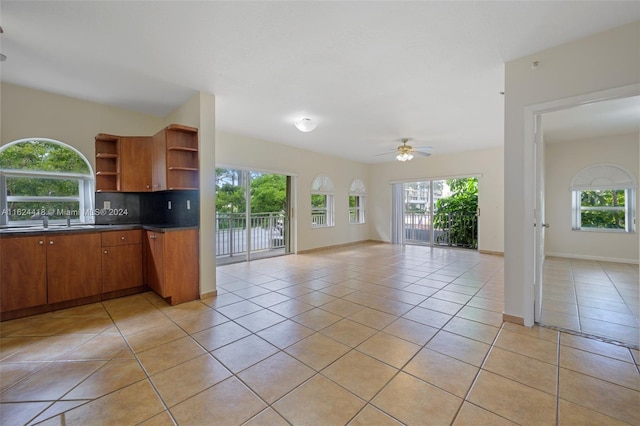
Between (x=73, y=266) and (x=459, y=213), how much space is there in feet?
26.9

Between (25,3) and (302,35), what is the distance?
203 cm

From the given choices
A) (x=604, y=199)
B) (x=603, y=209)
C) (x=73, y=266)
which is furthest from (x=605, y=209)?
(x=73, y=266)

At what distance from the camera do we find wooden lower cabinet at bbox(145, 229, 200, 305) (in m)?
3.13

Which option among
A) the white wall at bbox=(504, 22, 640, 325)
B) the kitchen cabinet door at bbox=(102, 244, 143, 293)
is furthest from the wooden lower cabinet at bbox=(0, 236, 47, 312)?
the white wall at bbox=(504, 22, 640, 325)

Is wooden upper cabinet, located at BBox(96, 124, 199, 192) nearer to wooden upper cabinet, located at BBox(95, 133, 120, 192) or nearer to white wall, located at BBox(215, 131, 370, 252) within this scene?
wooden upper cabinet, located at BBox(95, 133, 120, 192)

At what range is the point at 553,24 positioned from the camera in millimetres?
2092

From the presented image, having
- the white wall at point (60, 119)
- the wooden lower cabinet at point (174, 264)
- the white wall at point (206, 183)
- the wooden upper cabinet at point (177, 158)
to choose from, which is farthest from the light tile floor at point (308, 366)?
the white wall at point (60, 119)

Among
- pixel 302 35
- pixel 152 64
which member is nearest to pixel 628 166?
pixel 302 35

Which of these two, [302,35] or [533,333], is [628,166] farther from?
[302,35]

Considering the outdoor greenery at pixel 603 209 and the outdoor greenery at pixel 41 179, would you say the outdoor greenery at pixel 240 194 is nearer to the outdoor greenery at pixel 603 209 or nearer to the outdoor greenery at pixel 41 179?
the outdoor greenery at pixel 41 179

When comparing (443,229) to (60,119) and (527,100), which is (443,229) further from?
(60,119)

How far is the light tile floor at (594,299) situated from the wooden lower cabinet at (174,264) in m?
3.93

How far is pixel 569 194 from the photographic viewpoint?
570 cm

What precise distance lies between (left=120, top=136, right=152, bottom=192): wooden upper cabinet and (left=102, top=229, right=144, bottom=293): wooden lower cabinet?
69 centimetres
